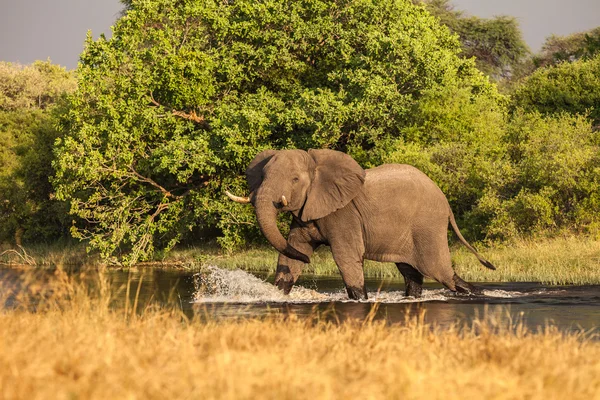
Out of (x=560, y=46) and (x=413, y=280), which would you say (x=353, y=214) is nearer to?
(x=413, y=280)

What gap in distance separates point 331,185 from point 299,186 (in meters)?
0.58

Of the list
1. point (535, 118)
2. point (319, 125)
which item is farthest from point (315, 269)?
point (535, 118)

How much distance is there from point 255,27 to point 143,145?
5.24 metres

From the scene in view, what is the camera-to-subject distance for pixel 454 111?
28.7 m

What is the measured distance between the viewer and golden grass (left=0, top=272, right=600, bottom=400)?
19.4ft

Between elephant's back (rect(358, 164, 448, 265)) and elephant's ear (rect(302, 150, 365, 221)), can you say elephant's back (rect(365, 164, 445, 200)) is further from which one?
elephant's ear (rect(302, 150, 365, 221))

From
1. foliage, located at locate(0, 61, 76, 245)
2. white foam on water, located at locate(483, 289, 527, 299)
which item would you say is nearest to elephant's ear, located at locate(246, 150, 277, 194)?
white foam on water, located at locate(483, 289, 527, 299)

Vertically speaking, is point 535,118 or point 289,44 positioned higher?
point 289,44

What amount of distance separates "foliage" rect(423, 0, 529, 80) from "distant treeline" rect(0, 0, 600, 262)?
1153 inches

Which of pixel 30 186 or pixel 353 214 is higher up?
pixel 30 186

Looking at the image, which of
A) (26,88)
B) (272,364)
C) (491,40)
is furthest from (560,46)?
(272,364)

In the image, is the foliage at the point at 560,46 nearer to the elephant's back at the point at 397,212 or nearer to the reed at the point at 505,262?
→ the reed at the point at 505,262

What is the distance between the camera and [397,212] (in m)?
16.4

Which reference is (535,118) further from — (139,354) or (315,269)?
(139,354)
